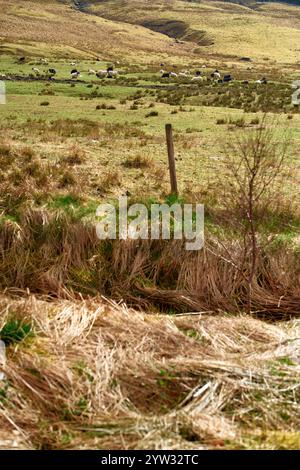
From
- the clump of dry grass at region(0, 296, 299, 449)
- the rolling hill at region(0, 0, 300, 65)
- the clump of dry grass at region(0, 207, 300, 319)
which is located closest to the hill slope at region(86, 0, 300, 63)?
the rolling hill at region(0, 0, 300, 65)

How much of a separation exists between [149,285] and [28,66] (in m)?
44.9

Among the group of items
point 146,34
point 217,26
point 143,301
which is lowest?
point 143,301

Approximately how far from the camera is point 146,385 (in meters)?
4.58

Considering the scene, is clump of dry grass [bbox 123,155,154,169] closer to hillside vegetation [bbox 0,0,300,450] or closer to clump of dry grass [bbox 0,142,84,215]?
hillside vegetation [bbox 0,0,300,450]

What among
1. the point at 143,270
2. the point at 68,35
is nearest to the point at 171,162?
the point at 143,270

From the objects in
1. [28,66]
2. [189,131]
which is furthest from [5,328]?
[28,66]

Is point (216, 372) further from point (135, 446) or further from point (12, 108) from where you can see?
point (12, 108)

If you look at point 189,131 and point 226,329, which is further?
point 189,131

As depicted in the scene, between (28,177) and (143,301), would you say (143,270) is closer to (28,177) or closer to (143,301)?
(143,301)

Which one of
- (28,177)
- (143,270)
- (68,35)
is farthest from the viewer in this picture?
(68,35)

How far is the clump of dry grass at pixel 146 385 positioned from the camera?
13.4 ft

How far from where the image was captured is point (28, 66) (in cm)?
4847

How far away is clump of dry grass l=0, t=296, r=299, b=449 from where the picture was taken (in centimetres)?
408

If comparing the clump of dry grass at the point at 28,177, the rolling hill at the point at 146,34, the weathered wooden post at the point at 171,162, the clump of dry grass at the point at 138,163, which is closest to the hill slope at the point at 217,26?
the rolling hill at the point at 146,34
